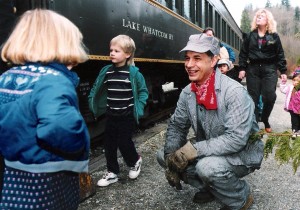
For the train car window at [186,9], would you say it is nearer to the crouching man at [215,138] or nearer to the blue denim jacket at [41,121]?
the crouching man at [215,138]

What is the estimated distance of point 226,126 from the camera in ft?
8.96

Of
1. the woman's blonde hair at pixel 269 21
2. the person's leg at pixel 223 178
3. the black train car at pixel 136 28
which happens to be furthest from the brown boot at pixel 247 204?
the woman's blonde hair at pixel 269 21

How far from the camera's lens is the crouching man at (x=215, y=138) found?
270 centimetres

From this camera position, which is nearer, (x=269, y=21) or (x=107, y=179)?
(x=107, y=179)

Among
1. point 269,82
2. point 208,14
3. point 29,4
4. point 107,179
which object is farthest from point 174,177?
point 208,14

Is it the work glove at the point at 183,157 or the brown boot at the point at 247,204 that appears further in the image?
the brown boot at the point at 247,204

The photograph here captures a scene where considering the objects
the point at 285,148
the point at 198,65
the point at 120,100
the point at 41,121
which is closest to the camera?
the point at 41,121

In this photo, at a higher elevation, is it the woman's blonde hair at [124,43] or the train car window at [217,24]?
the train car window at [217,24]

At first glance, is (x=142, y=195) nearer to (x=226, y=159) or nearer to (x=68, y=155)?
(x=226, y=159)

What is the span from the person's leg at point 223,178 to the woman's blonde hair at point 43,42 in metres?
1.28

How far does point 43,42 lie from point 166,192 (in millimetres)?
2062

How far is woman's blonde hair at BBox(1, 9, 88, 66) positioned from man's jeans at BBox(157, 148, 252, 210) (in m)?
1.28

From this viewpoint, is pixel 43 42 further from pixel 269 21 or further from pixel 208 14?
pixel 208 14

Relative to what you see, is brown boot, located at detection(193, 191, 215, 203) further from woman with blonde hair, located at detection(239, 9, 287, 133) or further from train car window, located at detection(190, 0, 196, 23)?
train car window, located at detection(190, 0, 196, 23)
